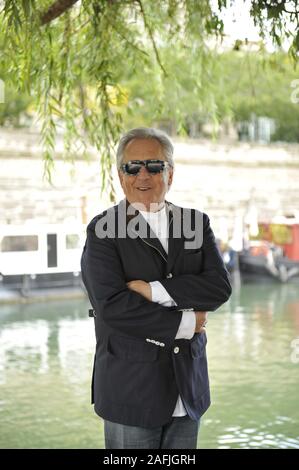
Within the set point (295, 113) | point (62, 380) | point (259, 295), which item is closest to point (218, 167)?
point (295, 113)

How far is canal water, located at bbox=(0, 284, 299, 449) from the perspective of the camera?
5.43m

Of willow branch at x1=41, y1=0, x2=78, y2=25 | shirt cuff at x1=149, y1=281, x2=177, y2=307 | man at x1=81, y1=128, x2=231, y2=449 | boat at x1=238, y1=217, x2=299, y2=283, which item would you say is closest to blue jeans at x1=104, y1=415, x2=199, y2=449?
man at x1=81, y1=128, x2=231, y2=449

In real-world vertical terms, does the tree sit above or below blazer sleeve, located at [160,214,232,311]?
above

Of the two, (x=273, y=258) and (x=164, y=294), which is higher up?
(x=164, y=294)

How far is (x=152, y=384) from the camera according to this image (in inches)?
94.7

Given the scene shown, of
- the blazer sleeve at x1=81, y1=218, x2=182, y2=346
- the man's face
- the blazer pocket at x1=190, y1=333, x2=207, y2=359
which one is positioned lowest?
the blazer pocket at x1=190, y1=333, x2=207, y2=359

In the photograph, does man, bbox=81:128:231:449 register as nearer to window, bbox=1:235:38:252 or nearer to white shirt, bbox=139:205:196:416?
white shirt, bbox=139:205:196:416

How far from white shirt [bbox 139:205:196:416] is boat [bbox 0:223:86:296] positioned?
1191cm

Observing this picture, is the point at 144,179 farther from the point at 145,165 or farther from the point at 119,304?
the point at 119,304

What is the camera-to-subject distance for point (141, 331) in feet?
7.91

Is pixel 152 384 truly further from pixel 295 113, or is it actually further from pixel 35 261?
pixel 295 113

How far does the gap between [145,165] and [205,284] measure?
375 millimetres

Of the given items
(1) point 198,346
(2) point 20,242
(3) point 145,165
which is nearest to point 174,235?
(3) point 145,165

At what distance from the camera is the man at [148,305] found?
7.91 feet
